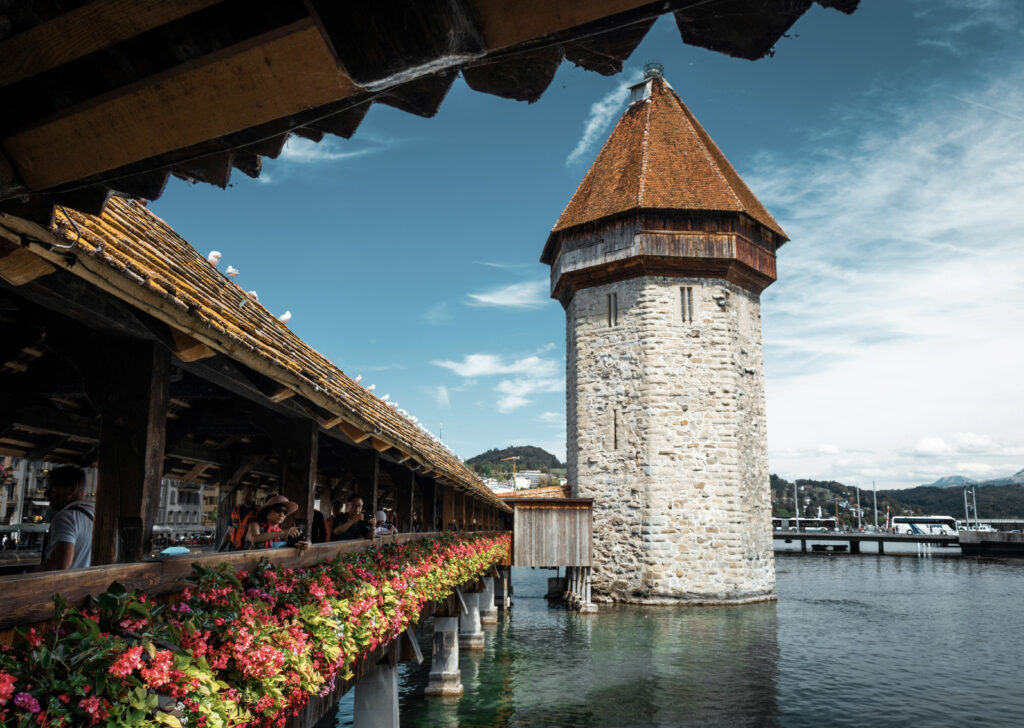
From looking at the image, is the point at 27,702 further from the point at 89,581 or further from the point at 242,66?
the point at 242,66

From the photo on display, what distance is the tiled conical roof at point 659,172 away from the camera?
26.1 metres

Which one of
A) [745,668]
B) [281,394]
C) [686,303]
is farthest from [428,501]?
[686,303]

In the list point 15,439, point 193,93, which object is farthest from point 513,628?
point 193,93

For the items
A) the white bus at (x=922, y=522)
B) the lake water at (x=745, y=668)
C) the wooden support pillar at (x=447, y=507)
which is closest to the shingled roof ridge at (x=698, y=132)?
the lake water at (x=745, y=668)

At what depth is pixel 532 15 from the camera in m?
2.01

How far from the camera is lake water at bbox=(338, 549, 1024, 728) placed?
1313 centimetres

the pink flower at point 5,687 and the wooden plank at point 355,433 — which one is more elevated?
the wooden plank at point 355,433

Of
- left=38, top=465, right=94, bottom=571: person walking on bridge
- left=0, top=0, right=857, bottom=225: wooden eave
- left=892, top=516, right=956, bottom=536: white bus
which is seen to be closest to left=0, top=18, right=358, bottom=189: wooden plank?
left=0, top=0, right=857, bottom=225: wooden eave

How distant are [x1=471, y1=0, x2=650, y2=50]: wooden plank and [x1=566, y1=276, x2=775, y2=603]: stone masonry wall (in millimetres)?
23021

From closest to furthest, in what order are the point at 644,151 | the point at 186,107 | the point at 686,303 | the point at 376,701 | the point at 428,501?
the point at 186,107, the point at 376,701, the point at 428,501, the point at 686,303, the point at 644,151

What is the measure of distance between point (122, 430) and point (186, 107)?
79.6 inches

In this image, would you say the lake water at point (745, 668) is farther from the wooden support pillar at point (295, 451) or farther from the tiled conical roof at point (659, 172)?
the tiled conical roof at point (659, 172)

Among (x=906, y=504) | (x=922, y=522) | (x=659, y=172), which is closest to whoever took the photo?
(x=659, y=172)

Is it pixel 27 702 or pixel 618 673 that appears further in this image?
pixel 618 673
